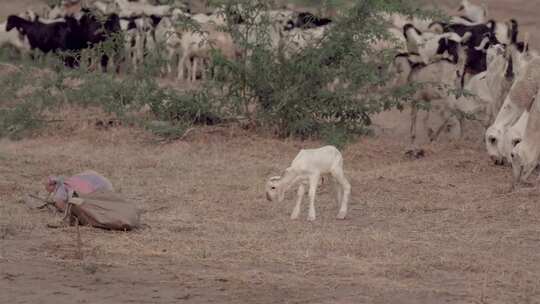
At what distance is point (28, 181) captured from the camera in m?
12.5

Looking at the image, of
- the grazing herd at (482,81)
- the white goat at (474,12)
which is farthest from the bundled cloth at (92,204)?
the white goat at (474,12)

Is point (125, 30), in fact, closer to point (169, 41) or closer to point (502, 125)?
point (169, 41)

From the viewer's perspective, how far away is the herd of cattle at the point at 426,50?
1374 cm

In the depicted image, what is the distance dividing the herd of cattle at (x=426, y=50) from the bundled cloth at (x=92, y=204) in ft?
13.3

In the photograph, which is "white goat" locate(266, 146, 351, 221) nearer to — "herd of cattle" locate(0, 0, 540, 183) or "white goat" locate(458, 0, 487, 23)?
"herd of cattle" locate(0, 0, 540, 183)

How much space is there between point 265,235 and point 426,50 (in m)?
11.8

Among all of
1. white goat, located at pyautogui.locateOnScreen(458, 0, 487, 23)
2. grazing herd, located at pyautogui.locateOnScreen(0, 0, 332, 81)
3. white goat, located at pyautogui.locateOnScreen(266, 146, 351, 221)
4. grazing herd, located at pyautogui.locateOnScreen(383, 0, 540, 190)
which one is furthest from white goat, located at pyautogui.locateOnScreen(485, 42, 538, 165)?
white goat, located at pyautogui.locateOnScreen(458, 0, 487, 23)

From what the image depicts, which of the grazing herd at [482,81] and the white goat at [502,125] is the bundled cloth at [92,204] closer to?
the grazing herd at [482,81]

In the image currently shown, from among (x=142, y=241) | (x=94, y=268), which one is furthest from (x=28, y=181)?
(x=94, y=268)

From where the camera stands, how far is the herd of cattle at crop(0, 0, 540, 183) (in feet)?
45.1

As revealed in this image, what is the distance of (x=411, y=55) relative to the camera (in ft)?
63.3

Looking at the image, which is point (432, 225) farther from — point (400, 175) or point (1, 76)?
point (1, 76)

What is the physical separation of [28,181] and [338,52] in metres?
4.75

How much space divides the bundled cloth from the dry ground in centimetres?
14
